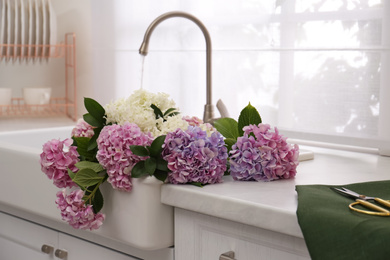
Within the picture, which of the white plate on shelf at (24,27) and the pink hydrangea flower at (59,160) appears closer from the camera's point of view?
the pink hydrangea flower at (59,160)

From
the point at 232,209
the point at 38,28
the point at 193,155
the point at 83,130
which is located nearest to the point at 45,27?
the point at 38,28

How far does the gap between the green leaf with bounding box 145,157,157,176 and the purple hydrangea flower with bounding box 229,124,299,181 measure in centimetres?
14

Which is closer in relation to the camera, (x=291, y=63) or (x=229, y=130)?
(x=229, y=130)

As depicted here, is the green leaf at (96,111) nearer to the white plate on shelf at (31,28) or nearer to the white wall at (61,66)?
the white plate on shelf at (31,28)

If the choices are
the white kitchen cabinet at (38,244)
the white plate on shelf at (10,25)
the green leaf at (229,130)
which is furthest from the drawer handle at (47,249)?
the white plate on shelf at (10,25)

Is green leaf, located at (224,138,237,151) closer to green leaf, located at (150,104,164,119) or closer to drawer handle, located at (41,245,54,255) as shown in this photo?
green leaf, located at (150,104,164,119)

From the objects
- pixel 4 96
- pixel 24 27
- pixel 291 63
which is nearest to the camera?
pixel 291 63

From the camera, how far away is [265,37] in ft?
6.17

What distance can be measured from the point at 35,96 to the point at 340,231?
1884 mm

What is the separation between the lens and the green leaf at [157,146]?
105cm

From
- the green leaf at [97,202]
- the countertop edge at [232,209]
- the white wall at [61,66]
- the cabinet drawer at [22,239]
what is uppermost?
the white wall at [61,66]

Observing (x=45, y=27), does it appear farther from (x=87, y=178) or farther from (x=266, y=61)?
(x=87, y=178)

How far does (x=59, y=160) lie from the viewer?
112 cm

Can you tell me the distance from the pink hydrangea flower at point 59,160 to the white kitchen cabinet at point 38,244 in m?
0.22
